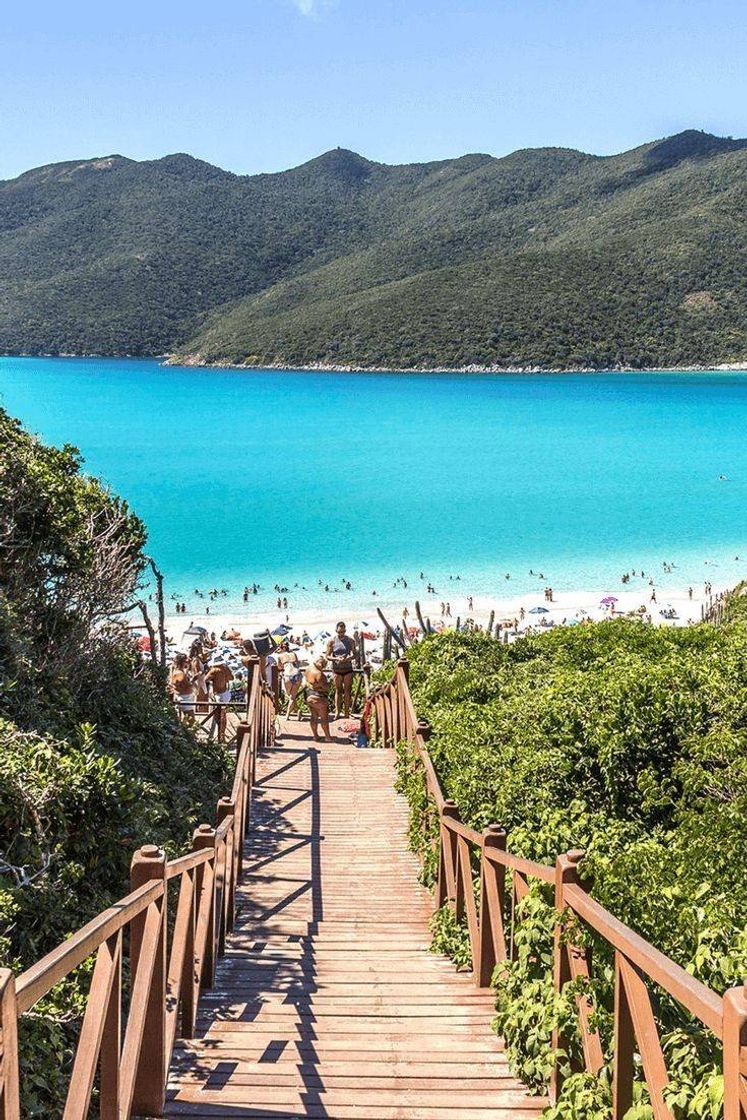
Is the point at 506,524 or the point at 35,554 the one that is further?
the point at 506,524

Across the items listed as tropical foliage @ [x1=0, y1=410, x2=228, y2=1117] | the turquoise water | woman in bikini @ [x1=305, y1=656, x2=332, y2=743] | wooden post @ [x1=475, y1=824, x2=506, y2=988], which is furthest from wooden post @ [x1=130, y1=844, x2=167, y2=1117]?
the turquoise water

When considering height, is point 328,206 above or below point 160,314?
above

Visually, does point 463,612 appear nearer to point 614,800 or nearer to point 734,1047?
point 614,800

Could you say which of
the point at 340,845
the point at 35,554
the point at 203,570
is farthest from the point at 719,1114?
the point at 203,570

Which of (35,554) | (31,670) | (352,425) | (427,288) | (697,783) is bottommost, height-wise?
(697,783)

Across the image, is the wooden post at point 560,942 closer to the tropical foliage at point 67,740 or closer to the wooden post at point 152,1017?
the wooden post at point 152,1017

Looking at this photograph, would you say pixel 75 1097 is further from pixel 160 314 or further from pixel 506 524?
pixel 160 314

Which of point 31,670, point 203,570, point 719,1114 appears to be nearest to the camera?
point 719,1114
